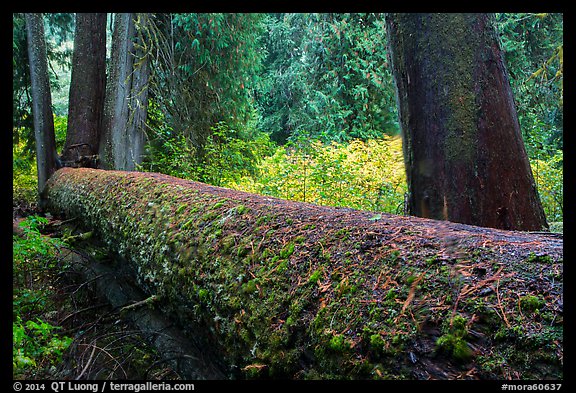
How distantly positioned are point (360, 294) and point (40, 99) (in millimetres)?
9702

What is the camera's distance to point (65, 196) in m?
6.12

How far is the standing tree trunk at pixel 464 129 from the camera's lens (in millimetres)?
3012

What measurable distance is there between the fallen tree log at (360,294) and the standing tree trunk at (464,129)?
1208mm

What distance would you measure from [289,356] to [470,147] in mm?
2412

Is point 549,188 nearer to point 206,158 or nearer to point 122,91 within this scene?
point 206,158

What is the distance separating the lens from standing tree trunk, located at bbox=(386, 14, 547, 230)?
119 inches

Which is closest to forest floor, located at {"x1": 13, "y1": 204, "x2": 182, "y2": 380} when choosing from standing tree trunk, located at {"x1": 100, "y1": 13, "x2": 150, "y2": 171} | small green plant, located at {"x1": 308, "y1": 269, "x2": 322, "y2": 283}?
small green plant, located at {"x1": 308, "y1": 269, "x2": 322, "y2": 283}

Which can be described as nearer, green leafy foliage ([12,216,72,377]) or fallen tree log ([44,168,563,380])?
fallen tree log ([44,168,563,380])

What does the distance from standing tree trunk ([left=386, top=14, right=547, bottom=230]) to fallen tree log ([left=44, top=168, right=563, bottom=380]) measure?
1208mm

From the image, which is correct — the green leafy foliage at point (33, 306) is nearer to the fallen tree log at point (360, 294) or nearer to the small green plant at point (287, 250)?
the fallen tree log at point (360, 294)

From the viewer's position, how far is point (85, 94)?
28.0 feet

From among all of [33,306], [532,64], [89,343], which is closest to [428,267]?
[89,343]

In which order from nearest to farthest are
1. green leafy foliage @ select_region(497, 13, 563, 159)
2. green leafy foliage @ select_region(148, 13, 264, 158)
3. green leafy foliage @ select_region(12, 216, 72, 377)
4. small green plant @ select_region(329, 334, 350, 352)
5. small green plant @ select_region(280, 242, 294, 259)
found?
small green plant @ select_region(329, 334, 350, 352) → small green plant @ select_region(280, 242, 294, 259) → green leafy foliage @ select_region(12, 216, 72, 377) → green leafy foliage @ select_region(148, 13, 264, 158) → green leafy foliage @ select_region(497, 13, 563, 159)

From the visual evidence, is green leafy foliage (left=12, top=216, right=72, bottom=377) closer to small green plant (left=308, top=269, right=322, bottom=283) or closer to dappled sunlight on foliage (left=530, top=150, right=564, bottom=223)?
small green plant (left=308, top=269, right=322, bottom=283)
